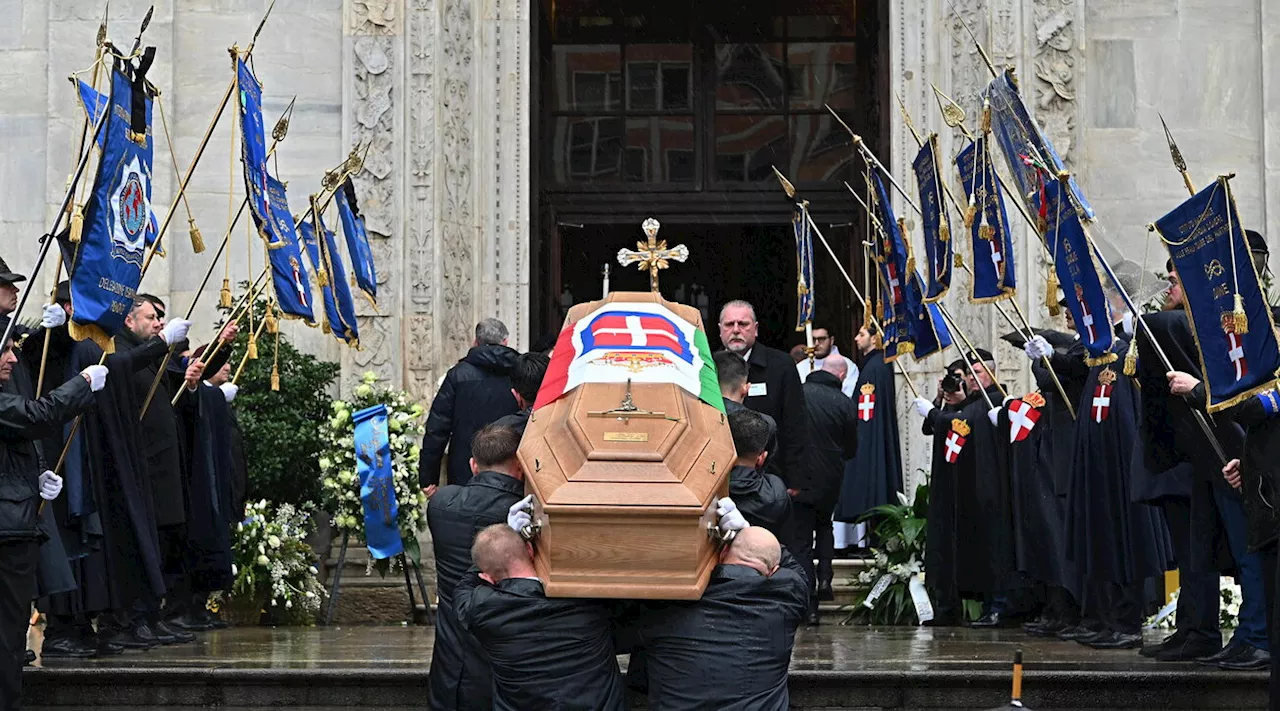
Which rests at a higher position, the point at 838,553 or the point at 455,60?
the point at 455,60

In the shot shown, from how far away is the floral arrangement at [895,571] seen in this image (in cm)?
1325

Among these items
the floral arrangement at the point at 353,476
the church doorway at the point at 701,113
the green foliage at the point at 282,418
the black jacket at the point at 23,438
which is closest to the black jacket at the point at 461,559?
the black jacket at the point at 23,438

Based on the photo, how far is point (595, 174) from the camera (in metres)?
17.4

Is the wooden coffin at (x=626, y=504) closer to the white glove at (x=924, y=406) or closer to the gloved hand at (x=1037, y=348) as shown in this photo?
the gloved hand at (x=1037, y=348)

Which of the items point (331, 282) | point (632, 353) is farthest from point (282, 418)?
point (632, 353)

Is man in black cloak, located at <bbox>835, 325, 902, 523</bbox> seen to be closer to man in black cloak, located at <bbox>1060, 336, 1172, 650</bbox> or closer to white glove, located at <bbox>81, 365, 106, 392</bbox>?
man in black cloak, located at <bbox>1060, 336, 1172, 650</bbox>

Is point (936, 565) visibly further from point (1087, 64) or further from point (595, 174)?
point (595, 174)

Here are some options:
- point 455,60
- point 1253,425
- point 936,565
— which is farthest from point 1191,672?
point 455,60

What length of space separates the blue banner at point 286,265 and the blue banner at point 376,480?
1.67 meters

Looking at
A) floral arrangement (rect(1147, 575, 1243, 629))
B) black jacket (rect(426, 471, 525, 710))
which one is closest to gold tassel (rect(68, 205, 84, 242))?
black jacket (rect(426, 471, 525, 710))

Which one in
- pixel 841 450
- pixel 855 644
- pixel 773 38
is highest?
pixel 773 38

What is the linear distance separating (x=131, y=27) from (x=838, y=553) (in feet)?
23.7

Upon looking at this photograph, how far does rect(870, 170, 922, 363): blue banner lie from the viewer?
12727mm

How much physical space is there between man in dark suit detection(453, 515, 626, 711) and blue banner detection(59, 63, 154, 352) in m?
3.21
